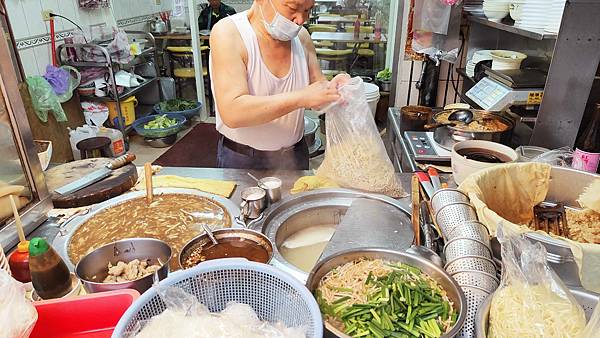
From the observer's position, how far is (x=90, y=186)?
1.77 m

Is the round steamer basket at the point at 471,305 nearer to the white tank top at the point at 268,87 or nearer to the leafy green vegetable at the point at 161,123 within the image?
the white tank top at the point at 268,87

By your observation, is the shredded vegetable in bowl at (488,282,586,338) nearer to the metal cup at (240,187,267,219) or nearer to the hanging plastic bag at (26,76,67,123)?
the metal cup at (240,187,267,219)

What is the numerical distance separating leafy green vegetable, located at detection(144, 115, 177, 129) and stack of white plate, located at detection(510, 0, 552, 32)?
14.1ft

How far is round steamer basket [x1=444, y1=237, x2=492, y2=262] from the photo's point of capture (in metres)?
1.07

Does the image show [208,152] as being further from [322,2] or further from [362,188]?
[362,188]

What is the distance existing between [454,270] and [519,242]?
19 centimetres

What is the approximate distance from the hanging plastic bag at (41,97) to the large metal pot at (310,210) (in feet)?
10.4

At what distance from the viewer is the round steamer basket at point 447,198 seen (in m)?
1.26

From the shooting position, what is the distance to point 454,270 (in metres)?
1.05

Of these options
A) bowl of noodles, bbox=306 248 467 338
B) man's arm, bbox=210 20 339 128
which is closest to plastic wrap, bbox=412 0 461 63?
man's arm, bbox=210 20 339 128

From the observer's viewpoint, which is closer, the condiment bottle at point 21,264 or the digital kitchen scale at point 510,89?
the condiment bottle at point 21,264

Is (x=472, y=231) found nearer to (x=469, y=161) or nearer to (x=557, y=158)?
(x=469, y=161)

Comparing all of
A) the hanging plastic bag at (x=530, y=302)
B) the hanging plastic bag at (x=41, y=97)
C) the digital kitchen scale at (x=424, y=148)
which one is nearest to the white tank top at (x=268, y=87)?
the digital kitchen scale at (x=424, y=148)

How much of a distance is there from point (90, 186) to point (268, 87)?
94cm
